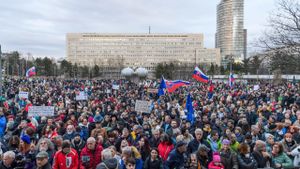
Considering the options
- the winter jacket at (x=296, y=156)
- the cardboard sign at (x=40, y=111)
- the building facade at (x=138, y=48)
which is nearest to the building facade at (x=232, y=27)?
the building facade at (x=138, y=48)

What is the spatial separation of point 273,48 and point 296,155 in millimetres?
8436

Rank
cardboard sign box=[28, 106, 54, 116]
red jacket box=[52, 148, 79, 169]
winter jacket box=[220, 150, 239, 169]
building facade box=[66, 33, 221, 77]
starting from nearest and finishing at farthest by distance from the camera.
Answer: red jacket box=[52, 148, 79, 169] → winter jacket box=[220, 150, 239, 169] → cardboard sign box=[28, 106, 54, 116] → building facade box=[66, 33, 221, 77]

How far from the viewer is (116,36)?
158000 mm

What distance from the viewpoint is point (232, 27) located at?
17350 centimetres

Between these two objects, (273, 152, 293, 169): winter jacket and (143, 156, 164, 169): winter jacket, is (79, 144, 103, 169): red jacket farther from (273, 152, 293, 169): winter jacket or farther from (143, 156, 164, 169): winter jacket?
(273, 152, 293, 169): winter jacket

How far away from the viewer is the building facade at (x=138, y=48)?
155625 mm

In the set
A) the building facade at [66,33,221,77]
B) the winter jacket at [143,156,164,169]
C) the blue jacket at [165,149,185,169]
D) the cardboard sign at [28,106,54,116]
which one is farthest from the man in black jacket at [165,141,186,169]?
the building facade at [66,33,221,77]

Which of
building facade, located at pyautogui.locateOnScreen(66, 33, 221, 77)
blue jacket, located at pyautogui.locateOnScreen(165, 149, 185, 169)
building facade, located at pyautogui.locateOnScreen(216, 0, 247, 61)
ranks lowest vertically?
blue jacket, located at pyautogui.locateOnScreen(165, 149, 185, 169)

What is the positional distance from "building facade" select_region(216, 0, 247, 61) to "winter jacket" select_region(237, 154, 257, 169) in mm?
170768

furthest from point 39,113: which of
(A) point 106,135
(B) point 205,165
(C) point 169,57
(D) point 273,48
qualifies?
(C) point 169,57

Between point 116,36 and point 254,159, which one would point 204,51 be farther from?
point 254,159

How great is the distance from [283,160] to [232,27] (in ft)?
581

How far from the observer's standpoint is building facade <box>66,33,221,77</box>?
156 meters

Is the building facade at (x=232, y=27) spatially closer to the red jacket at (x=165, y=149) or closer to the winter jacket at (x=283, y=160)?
the red jacket at (x=165, y=149)
